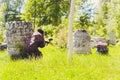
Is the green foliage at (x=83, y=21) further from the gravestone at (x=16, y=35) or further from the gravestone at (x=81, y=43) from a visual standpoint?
the gravestone at (x=16, y=35)

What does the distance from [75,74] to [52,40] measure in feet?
44.3

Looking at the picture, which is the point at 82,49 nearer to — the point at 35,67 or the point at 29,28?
the point at 29,28

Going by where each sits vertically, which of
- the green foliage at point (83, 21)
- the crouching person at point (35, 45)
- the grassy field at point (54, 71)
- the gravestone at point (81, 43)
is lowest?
the green foliage at point (83, 21)

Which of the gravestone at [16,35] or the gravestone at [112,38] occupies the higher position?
the gravestone at [16,35]

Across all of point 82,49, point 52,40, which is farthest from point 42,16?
point 82,49

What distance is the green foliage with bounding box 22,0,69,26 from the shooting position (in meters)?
29.2

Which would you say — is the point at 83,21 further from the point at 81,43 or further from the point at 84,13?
the point at 81,43

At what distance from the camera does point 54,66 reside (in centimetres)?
928

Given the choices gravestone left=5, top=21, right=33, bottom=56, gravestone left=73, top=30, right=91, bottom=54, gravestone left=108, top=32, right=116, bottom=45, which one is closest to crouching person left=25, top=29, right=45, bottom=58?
gravestone left=5, top=21, right=33, bottom=56

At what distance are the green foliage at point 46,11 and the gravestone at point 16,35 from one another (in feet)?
56.5

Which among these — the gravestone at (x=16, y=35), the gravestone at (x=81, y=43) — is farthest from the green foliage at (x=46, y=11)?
the gravestone at (x=16, y=35)

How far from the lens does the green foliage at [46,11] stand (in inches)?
1148

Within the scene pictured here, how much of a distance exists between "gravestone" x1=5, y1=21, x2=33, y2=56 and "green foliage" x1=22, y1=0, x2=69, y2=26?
56.5 ft

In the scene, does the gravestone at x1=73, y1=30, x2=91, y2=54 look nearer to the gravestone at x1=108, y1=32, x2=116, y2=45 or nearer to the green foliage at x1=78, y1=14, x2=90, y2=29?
the green foliage at x1=78, y1=14, x2=90, y2=29
